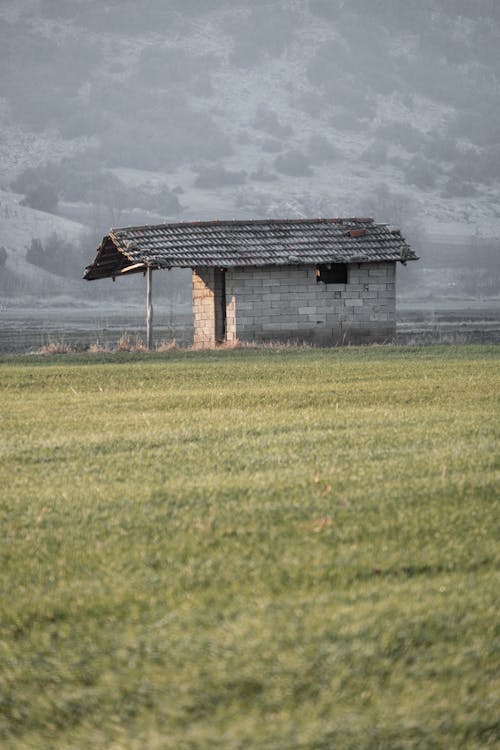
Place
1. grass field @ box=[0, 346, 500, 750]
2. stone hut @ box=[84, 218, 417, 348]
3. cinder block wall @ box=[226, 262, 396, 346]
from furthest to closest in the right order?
1. cinder block wall @ box=[226, 262, 396, 346]
2. stone hut @ box=[84, 218, 417, 348]
3. grass field @ box=[0, 346, 500, 750]

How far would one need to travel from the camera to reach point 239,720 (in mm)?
3781

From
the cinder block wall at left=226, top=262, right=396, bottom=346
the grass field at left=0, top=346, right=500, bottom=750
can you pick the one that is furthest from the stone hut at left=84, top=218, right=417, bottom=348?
the grass field at left=0, top=346, right=500, bottom=750

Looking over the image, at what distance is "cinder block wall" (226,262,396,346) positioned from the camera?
30984mm

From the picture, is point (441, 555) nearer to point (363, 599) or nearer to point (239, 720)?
point (363, 599)

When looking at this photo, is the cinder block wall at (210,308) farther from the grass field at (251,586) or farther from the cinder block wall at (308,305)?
the grass field at (251,586)

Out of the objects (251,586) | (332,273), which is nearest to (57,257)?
(332,273)

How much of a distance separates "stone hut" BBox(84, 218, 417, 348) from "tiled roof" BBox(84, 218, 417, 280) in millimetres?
31

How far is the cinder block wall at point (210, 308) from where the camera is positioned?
31.7m

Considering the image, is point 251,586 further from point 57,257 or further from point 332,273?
point 57,257

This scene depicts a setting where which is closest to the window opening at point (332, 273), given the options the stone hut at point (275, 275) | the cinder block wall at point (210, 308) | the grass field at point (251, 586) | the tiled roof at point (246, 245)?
the stone hut at point (275, 275)

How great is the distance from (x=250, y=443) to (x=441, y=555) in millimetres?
3937

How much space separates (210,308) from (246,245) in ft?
7.42

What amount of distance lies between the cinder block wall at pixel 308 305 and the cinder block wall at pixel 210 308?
52 centimetres

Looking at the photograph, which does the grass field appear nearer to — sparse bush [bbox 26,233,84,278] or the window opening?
the window opening
